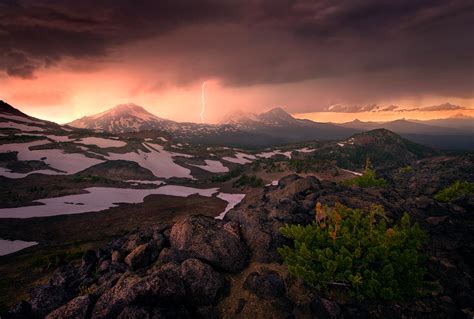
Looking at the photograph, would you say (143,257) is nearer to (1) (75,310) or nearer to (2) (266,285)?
(1) (75,310)

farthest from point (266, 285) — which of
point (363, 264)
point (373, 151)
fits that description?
point (373, 151)

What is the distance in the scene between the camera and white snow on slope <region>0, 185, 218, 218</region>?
34.3 m

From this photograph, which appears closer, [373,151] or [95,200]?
[95,200]

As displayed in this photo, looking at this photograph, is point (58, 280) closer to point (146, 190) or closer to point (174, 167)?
point (146, 190)

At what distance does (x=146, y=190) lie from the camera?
5169 cm

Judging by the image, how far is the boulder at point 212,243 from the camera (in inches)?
504

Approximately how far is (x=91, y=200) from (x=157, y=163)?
4366 cm

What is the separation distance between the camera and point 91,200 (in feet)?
137

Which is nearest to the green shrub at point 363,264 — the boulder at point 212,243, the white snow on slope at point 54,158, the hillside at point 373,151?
the boulder at point 212,243

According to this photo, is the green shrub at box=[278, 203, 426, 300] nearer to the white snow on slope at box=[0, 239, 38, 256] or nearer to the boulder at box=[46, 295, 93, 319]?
the boulder at box=[46, 295, 93, 319]

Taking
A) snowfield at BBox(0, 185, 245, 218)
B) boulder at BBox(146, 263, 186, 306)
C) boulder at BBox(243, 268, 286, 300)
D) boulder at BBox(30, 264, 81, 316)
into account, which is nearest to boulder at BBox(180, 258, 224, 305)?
boulder at BBox(146, 263, 186, 306)

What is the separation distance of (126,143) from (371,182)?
82.5 meters

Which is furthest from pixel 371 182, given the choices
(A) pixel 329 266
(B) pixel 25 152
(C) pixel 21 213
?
(B) pixel 25 152

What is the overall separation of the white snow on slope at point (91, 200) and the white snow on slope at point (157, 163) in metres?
24.0
